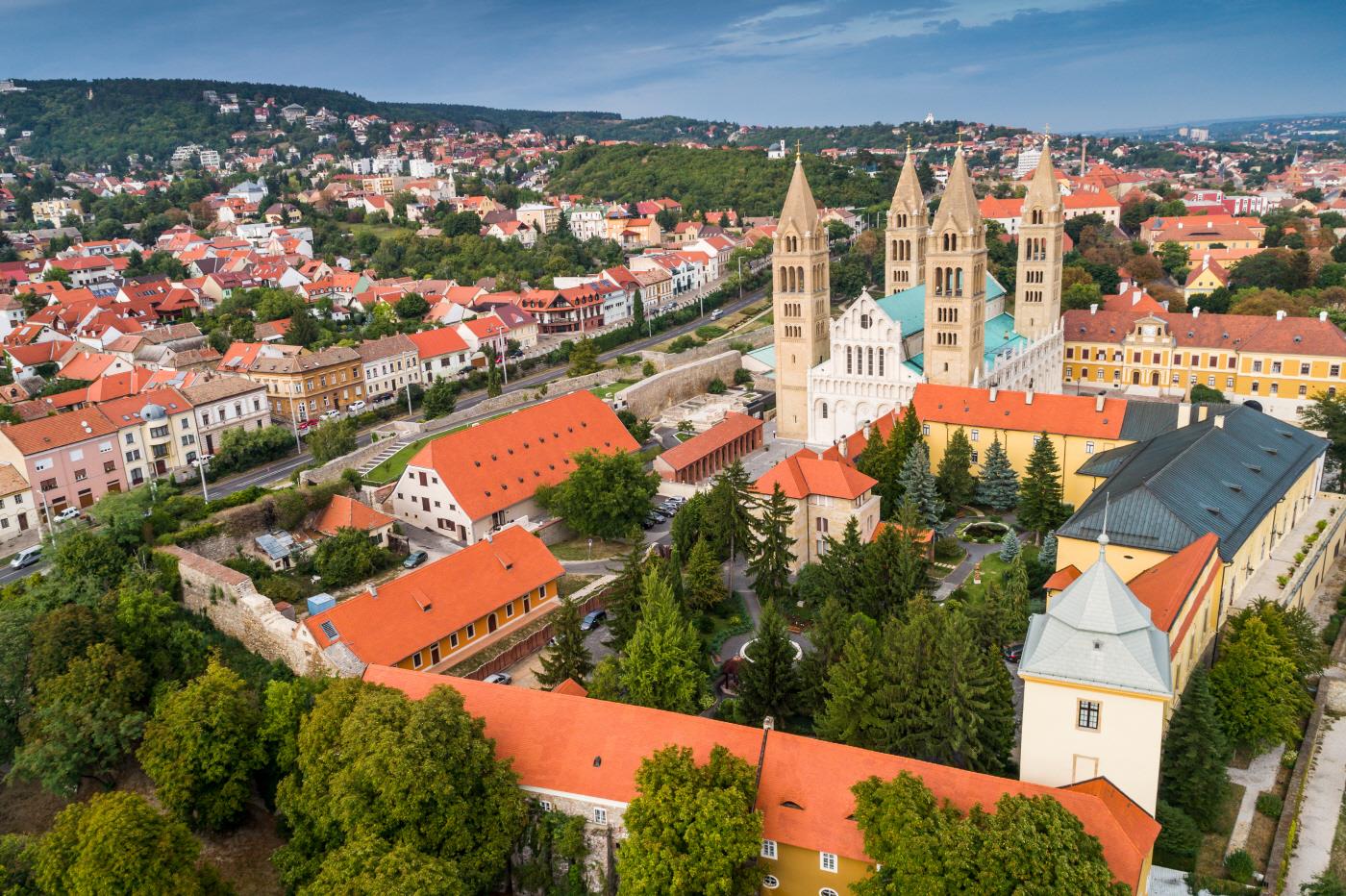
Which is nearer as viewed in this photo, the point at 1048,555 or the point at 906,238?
the point at 1048,555

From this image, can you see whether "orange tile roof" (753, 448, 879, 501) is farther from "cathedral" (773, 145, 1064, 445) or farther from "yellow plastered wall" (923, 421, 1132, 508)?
"cathedral" (773, 145, 1064, 445)

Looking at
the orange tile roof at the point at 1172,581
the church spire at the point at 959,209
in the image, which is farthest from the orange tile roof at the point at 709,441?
the orange tile roof at the point at 1172,581

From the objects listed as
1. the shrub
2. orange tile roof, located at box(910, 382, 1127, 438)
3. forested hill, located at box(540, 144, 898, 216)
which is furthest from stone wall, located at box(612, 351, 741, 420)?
forested hill, located at box(540, 144, 898, 216)

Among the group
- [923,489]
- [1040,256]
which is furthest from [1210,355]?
[923,489]

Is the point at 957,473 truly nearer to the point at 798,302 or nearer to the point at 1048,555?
the point at 1048,555

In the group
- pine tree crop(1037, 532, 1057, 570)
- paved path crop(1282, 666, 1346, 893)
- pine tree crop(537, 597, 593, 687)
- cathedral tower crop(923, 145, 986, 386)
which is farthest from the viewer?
cathedral tower crop(923, 145, 986, 386)

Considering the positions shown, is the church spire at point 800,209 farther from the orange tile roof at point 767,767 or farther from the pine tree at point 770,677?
the orange tile roof at point 767,767

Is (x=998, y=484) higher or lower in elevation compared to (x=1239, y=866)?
higher

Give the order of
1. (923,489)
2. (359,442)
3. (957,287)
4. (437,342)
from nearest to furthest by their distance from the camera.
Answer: (923,489) < (957,287) < (359,442) < (437,342)
